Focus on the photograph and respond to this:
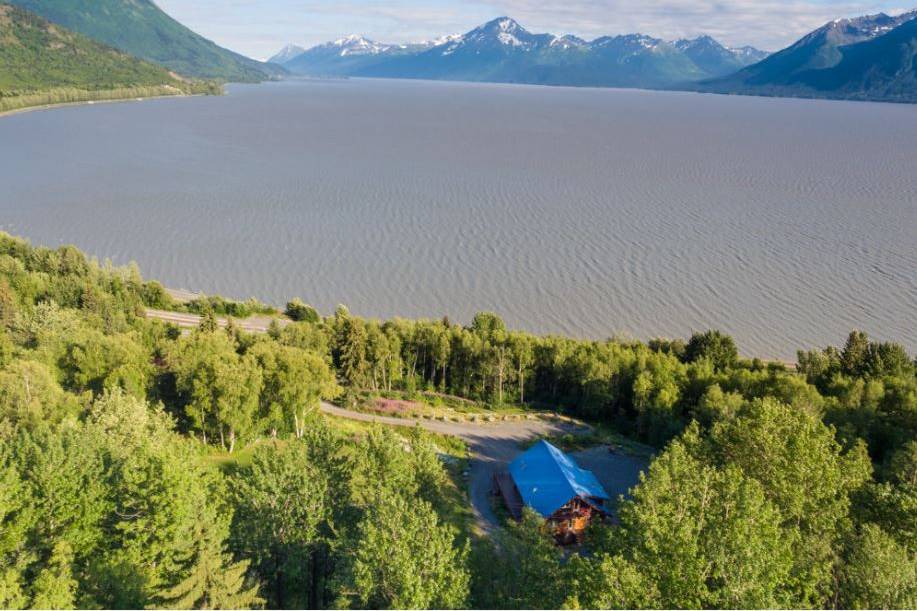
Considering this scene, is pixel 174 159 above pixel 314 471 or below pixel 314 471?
above

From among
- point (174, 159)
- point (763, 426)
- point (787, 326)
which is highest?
point (174, 159)

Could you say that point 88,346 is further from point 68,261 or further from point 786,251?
point 786,251

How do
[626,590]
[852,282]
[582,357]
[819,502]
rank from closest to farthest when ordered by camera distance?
[626,590]
[819,502]
[582,357]
[852,282]

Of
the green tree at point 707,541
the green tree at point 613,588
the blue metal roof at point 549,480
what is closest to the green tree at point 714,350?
the blue metal roof at point 549,480

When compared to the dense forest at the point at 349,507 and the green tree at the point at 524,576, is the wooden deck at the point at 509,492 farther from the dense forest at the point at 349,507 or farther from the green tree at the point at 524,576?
the green tree at the point at 524,576

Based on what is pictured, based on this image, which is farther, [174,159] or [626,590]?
[174,159]

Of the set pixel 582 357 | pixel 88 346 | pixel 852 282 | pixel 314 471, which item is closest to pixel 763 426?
pixel 314 471

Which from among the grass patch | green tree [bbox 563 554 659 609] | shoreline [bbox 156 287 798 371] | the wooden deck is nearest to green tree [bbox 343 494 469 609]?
green tree [bbox 563 554 659 609]
